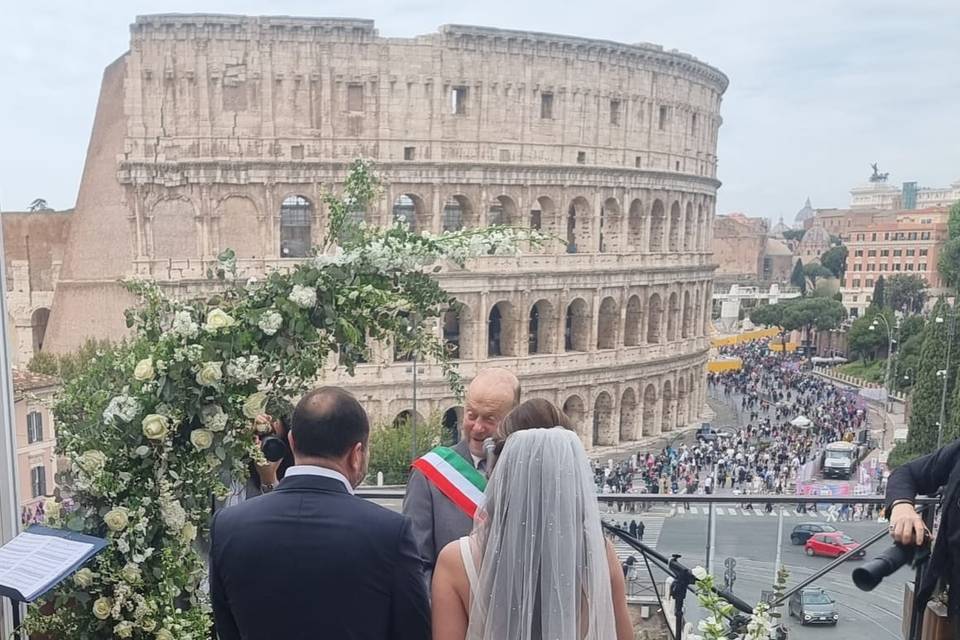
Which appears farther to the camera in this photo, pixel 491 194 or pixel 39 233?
pixel 39 233

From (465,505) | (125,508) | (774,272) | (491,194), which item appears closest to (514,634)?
(465,505)

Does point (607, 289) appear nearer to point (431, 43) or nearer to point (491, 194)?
point (491, 194)

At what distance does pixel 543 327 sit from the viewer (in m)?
22.7

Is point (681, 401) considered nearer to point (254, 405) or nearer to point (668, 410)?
point (668, 410)

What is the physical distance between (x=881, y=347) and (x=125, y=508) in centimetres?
4281

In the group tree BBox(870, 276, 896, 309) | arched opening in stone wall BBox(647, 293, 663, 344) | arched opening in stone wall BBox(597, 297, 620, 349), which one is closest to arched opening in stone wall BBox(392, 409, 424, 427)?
arched opening in stone wall BBox(597, 297, 620, 349)

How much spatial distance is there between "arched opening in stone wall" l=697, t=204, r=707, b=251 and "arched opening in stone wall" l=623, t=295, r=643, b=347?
4.60 metres

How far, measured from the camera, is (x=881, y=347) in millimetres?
39562

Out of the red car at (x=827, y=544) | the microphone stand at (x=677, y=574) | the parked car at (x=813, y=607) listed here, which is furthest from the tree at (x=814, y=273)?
the microphone stand at (x=677, y=574)

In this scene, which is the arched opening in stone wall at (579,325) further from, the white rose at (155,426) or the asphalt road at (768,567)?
the white rose at (155,426)

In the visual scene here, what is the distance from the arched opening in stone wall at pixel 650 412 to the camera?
24844 millimetres

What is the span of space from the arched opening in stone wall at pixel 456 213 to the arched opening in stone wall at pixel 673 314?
7501mm

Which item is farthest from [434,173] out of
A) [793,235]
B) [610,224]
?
[793,235]

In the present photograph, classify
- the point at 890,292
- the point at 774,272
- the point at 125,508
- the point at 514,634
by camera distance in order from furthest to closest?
1. the point at 774,272
2. the point at 890,292
3. the point at 125,508
4. the point at 514,634
